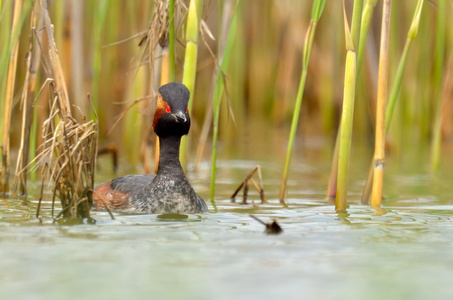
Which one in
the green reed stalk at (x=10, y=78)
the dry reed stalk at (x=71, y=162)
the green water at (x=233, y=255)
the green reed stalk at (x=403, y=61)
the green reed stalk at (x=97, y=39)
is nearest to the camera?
the green water at (x=233, y=255)

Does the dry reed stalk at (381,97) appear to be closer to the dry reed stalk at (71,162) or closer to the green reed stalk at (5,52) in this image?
the dry reed stalk at (71,162)

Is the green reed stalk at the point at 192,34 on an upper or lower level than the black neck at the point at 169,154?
upper

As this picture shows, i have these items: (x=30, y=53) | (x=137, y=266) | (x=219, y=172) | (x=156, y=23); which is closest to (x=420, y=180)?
(x=219, y=172)

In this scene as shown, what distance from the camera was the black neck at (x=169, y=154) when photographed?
6015 mm

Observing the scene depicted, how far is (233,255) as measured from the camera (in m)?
4.09

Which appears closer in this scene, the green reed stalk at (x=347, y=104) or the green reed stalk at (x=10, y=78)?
the green reed stalk at (x=347, y=104)

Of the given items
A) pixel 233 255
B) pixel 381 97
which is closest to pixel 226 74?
pixel 381 97

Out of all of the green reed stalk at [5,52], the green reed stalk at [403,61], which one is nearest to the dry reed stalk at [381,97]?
the green reed stalk at [403,61]

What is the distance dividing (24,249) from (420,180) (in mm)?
4874

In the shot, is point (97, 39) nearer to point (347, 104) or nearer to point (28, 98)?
point (28, 98)

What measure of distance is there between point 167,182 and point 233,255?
6.23ft

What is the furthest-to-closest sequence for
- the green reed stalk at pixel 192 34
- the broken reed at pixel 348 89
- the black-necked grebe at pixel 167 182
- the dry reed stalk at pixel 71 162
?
the black-necked grebe at pixel 167 182 → the green reed stalk at pixel 192 34 → the broken reed at pixel 348 89 → the dry reed stalk at pixel 71 162

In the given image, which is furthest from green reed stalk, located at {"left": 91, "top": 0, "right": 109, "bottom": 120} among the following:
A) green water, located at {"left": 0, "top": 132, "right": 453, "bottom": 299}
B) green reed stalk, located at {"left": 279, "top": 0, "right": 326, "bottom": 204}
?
green reed stalk, located at {"left": 279, "top": 0, "right": 326, "bottom": 204}

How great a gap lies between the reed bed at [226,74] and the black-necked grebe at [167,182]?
22cm
